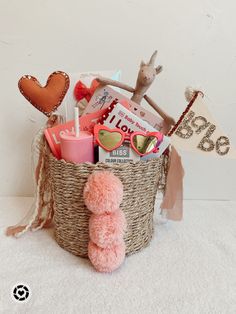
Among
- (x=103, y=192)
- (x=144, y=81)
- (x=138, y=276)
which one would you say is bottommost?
(x=138, y=276)

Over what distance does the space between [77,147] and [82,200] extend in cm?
10

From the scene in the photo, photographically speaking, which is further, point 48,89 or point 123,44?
point 123,44

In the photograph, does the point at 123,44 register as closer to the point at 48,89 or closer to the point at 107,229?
the point at 48,89

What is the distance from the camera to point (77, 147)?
0.63 m

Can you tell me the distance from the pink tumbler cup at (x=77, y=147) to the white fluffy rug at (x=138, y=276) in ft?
0.65

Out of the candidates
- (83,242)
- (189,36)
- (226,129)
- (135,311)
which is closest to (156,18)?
(189,36)

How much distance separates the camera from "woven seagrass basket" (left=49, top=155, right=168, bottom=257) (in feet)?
2.11

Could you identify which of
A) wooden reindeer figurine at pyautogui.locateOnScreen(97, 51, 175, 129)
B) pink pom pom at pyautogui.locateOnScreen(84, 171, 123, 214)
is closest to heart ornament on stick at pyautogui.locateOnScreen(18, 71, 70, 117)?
wooden reindeer figurine at pyautogui.locateOnScreen(97, 51, 175, 129)

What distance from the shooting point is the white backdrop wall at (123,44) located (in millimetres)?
839

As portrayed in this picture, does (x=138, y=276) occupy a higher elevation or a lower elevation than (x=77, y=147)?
lower

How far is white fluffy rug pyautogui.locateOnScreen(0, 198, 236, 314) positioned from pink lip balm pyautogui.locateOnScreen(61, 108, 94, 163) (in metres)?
0.20

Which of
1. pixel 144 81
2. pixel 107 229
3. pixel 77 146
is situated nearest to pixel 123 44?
pixel 144 81

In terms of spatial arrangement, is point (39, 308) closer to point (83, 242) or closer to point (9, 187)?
point (83, 242)

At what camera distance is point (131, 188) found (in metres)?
0.66
